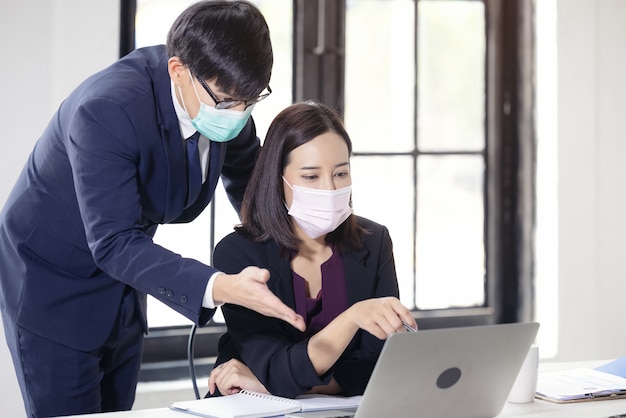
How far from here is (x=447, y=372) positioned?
4.49 feet

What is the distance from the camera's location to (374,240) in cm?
208

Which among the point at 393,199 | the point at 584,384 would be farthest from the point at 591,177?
the point at 584,384

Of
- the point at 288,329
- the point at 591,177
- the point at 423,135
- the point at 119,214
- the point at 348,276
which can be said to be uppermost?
the point at 423,135

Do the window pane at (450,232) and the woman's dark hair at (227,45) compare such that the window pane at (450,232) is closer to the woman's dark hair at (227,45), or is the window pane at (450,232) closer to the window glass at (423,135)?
the window glass at (423,135)

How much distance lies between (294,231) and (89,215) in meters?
0.58

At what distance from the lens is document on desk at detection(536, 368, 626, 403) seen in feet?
5.54

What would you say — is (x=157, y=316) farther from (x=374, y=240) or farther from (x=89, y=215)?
(x=89, y=215)

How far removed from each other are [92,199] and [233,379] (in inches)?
19.6

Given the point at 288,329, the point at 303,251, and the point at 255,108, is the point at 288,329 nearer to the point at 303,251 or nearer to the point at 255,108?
the point at 303,251

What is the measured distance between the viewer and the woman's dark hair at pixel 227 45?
1578mm

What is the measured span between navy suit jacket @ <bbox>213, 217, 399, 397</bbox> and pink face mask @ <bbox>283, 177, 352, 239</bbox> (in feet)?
0.32

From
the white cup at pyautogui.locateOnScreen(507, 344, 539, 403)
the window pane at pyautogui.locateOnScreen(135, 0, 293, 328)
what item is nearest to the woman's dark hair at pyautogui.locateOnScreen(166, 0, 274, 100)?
the white cup at pyautogui.locateOnScreen(507, 344, 539, 403)

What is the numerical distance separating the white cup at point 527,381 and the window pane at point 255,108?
1.52 metres

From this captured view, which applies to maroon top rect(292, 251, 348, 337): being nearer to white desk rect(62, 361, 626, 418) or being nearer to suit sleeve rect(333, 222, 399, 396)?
suit sleeve rect(333, 222, 399, 396)
